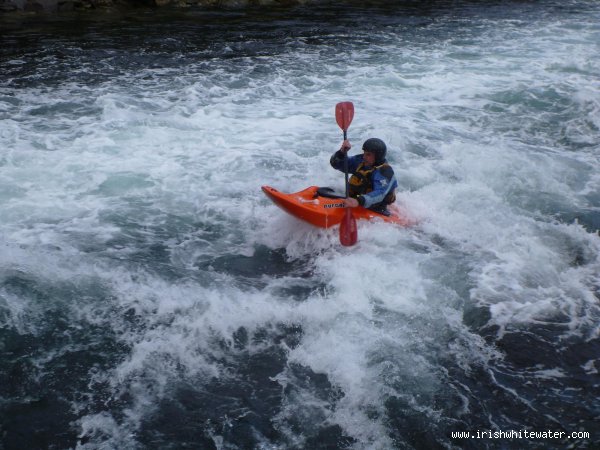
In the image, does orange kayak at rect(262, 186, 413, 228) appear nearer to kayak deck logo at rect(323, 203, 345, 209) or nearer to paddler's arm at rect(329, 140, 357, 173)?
kayak deck logo at rect(323, 203, 345, 209)

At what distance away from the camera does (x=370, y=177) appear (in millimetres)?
5527

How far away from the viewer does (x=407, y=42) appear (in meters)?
13.7

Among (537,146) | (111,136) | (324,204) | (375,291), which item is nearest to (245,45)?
(111,136)

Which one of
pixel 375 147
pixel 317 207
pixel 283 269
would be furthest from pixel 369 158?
pixel 283 269

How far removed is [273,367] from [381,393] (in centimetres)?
78

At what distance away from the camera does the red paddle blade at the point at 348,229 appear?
5.11 meters

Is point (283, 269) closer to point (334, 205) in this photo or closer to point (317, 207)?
point (317, 207)

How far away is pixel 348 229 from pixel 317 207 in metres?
0.37

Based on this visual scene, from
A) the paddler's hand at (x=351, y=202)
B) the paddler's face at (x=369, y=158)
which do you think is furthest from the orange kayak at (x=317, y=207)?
the paddler's face at (x=369, y=158)

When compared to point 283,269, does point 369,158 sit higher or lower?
higher

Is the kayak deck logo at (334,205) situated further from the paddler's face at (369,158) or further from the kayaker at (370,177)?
the paddler's face at (369,158)

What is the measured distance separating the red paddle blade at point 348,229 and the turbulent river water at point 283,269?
167mm

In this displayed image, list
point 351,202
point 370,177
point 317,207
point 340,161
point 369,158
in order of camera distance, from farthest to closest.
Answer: point 340,161, point 370,177, point 369,158, point 317,207, point 351,202

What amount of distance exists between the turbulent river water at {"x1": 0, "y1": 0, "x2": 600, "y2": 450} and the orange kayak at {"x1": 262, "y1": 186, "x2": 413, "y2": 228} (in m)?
0.17
